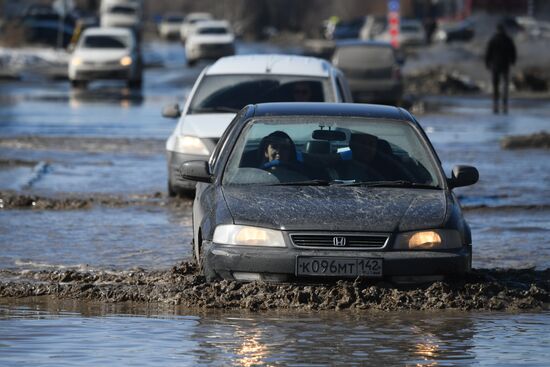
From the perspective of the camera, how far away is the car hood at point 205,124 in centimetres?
1562

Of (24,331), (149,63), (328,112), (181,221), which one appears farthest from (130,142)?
(149,63)

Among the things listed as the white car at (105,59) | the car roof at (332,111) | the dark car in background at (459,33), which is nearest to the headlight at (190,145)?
the car roof at (332,111)

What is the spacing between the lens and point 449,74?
141 feet

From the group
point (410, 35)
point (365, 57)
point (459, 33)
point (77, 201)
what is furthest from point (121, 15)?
point (77, 201)

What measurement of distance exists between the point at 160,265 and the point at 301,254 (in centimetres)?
279

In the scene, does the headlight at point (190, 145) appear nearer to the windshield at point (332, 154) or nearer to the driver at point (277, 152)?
the windshield at point (332, 154)

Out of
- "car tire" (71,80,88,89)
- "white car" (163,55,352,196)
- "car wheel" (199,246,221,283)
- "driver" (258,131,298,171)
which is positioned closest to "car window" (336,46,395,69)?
"car tire" (71,80,88,89)

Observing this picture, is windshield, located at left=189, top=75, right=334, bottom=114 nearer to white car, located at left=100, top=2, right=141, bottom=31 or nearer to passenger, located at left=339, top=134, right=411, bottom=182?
passenger, located at left=339, top=134, right=411, bottom=182

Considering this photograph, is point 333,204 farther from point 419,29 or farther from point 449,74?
point 419,29

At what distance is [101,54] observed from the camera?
41938 mm

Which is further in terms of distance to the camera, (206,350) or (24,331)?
(24,331)

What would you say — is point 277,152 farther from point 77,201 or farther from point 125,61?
point 125,61

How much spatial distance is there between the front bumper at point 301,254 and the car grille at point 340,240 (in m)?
0.04

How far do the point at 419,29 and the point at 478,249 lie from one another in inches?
2660
